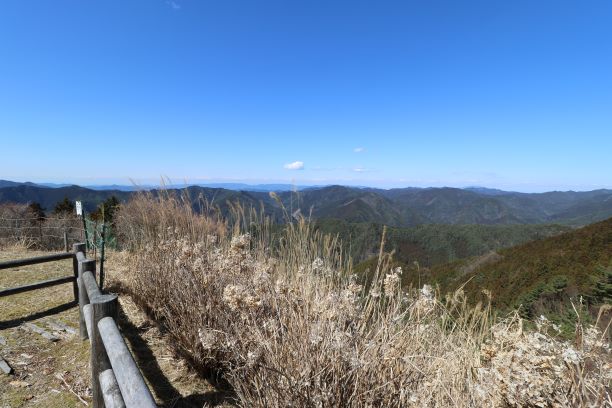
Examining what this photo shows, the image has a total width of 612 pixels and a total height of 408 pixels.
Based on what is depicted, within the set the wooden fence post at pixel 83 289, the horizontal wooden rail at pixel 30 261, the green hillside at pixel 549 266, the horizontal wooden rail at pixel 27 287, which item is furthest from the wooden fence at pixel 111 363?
the green hillside at pixel 549 266

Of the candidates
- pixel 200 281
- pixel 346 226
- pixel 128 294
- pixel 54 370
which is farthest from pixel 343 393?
pixel 346 226

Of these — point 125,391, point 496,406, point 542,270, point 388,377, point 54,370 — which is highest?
point 125,391

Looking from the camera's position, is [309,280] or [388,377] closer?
[388,377]

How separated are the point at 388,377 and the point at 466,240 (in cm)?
14412

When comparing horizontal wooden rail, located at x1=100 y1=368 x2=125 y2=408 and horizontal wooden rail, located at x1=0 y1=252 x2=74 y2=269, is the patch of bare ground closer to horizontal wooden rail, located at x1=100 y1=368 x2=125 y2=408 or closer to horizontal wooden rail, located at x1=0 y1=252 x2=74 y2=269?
horizontal wooden rail, located at x1=0 y1=252 x2=74 y2=269

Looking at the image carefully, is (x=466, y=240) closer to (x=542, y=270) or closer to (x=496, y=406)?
(x=542, y=270)

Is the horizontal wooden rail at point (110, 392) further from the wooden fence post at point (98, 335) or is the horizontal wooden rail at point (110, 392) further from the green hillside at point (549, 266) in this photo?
the green hillside at point (549, 266)

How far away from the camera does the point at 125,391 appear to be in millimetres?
1168

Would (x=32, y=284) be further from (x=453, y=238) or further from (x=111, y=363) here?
(x=453, y=238)

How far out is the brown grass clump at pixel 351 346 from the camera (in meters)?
1.20

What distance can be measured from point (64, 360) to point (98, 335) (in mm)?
1680

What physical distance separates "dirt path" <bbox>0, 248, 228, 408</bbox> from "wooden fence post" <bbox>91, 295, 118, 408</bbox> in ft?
2.19

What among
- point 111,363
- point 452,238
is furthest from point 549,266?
point 452,238

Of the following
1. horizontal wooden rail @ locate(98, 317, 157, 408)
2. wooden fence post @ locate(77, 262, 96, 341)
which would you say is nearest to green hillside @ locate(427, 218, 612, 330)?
wooden fence post @ locate(77, 262, 96, 341)
